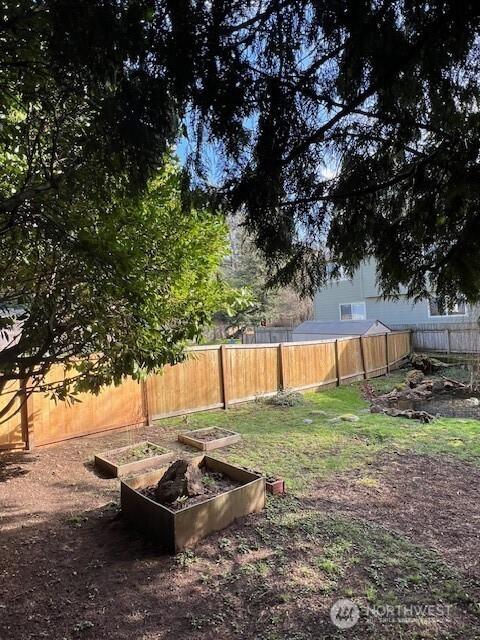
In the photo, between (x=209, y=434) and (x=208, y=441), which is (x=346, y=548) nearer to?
(x=208, y=441)

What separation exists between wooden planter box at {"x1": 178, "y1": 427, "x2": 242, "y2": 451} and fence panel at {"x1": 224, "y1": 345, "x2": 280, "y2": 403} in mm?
2408

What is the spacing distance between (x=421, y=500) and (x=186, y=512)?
8.29 feet

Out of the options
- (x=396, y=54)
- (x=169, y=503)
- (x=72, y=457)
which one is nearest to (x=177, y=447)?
(x=72, y=457)

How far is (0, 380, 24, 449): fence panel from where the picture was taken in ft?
18.9

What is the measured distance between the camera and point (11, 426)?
588 centimetres

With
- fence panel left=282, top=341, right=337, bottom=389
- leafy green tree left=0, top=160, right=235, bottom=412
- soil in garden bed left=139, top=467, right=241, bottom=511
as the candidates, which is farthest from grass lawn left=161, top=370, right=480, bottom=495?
leafy green tree left=0, top=160, right=235, bottom=412

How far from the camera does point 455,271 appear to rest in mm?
1859

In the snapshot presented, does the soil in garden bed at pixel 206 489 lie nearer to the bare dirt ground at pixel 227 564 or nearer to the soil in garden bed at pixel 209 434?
the bare dirt ground at pixel 227 564

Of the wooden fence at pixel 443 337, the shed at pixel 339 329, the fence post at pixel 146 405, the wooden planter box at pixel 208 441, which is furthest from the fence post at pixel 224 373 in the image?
the wooden fence at pixel 443 337

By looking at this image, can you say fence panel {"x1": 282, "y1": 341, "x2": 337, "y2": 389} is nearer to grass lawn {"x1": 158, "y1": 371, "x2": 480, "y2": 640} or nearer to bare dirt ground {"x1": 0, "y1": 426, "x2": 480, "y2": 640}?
grass lawn {"x1": 158, "y1": 371, "x2": 480, "y2": 640}

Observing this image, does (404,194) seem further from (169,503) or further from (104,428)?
(104,428)

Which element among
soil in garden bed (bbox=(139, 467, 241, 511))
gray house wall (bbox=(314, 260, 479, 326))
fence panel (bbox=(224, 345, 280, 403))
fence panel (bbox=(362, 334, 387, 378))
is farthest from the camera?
gray house wall (bbox=(314, 260, 479, 326))

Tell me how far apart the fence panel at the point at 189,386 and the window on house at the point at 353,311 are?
1193 centimetres

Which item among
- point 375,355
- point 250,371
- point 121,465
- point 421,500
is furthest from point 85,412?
point 375,355
